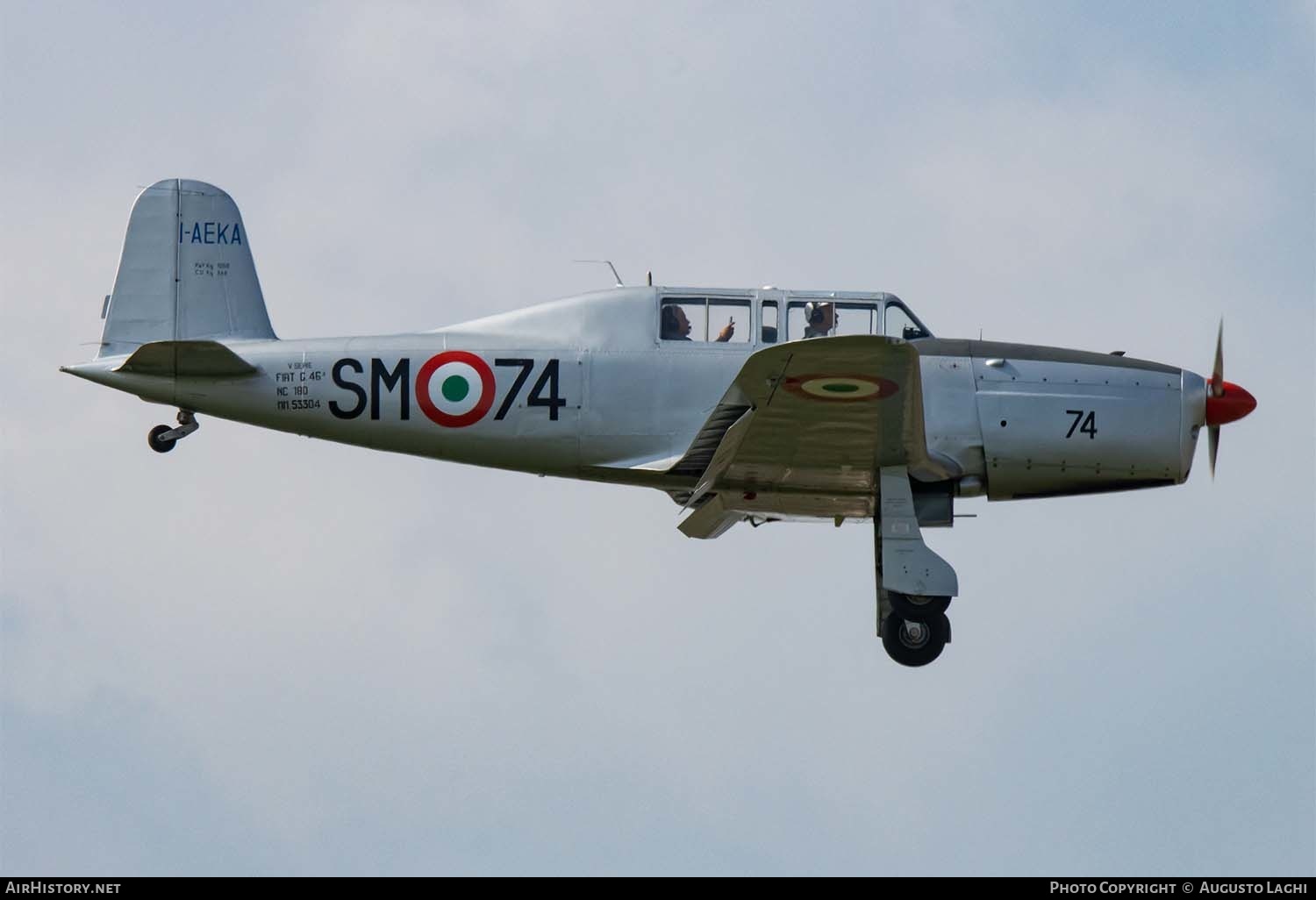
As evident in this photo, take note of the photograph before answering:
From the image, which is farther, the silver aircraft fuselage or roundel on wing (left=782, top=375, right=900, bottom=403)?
the silver aircraft fuselage

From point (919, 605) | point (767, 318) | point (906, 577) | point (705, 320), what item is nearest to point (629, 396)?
point (705, 320)

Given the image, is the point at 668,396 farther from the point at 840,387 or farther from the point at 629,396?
the point at 840,387

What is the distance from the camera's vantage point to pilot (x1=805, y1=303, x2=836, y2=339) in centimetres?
1597

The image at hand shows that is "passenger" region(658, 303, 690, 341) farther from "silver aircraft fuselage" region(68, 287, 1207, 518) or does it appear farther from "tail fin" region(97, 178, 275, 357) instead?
"tail fin" region(97, 178, 275, 357)

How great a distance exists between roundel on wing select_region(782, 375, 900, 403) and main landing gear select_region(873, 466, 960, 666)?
4.88 feet

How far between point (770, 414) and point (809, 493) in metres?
1.84

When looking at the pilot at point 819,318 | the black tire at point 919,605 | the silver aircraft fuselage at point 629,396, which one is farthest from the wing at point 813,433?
the pilot at point 819,318

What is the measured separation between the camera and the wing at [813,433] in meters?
13.7

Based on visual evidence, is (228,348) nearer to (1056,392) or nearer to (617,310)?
(617,310)

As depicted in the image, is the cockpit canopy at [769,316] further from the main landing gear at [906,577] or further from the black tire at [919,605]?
the black tire at [919,605]

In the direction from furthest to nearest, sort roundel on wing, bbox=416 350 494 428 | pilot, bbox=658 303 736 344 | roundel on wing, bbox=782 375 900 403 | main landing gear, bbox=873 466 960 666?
roundel on wing, bbox=416 350 494 428 < pilot, bbox=658 303 736 344 < main landing gear, bbox=873 466 960 666 < roundel on wing, bbox=782 375 900 403

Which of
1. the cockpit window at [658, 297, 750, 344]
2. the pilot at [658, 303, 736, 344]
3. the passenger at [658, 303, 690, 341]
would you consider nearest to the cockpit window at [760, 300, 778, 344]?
the cockpit window at [658, 297, 750, 344]
